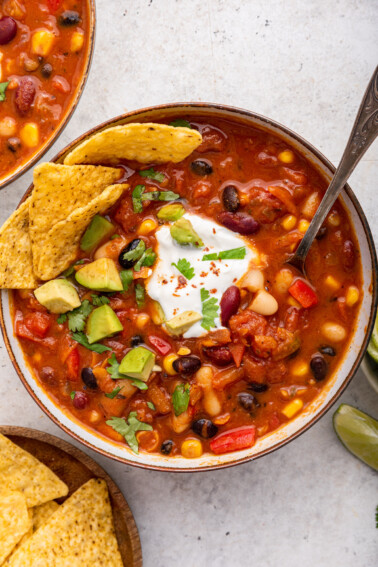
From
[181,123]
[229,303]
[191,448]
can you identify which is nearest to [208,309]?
[229,303]

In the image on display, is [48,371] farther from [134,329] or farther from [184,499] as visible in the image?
[184,499]

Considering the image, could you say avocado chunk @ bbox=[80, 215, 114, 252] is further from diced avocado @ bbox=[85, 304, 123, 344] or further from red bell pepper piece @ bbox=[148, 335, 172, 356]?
red bell pepper piece @ bbox=[148, 335, 172, 356]

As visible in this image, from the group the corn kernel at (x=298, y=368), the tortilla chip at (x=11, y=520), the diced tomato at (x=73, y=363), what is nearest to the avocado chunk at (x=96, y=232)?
the diced tomato at (x=73, y=363)

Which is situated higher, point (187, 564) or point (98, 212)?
point (98, 212)

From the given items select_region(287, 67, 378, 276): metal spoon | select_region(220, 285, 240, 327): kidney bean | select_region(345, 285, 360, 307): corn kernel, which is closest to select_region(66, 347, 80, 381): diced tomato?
select_region(220, 285, 240, 327): kidney bean

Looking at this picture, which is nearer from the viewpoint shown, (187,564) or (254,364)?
(254,364)

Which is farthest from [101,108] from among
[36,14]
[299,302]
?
[299,302]

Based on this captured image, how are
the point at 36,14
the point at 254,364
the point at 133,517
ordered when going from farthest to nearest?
the point at 133,517 → the point at 36,14 → the point at 254,364

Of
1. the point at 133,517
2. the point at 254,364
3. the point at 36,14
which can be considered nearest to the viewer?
the point at 254,364
